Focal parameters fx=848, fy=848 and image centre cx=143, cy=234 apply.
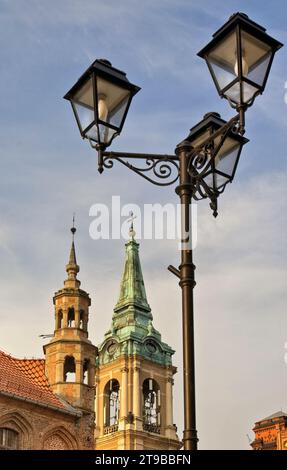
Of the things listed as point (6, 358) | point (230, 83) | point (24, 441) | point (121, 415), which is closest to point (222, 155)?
point (230, 83)

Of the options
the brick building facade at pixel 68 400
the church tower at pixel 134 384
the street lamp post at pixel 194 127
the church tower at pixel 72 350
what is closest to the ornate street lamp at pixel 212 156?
the street lamp post at pixel 194 127

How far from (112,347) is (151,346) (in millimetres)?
3593

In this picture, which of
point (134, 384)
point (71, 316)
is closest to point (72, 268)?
point (71, 316)

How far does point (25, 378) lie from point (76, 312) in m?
5.33

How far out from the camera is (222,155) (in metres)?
11.9

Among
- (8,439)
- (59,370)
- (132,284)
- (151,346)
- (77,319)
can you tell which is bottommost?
(8,439)

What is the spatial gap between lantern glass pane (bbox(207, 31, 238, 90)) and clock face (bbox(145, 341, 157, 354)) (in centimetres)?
6631

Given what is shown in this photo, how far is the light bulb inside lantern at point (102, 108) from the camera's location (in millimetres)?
11109

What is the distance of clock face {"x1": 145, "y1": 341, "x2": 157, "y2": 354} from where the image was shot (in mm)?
75756

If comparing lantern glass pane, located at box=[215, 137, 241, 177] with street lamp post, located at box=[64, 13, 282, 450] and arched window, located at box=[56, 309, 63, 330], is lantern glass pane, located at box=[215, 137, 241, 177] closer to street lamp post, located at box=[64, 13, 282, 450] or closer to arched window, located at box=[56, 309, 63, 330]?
street lamp post, located at box=[64, 13, 282, 450]

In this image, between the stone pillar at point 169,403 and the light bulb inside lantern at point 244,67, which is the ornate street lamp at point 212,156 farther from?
the stone pillar at point 169,403

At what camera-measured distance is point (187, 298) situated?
34.4 feet

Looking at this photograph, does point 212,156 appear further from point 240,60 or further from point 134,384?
point 134,384
